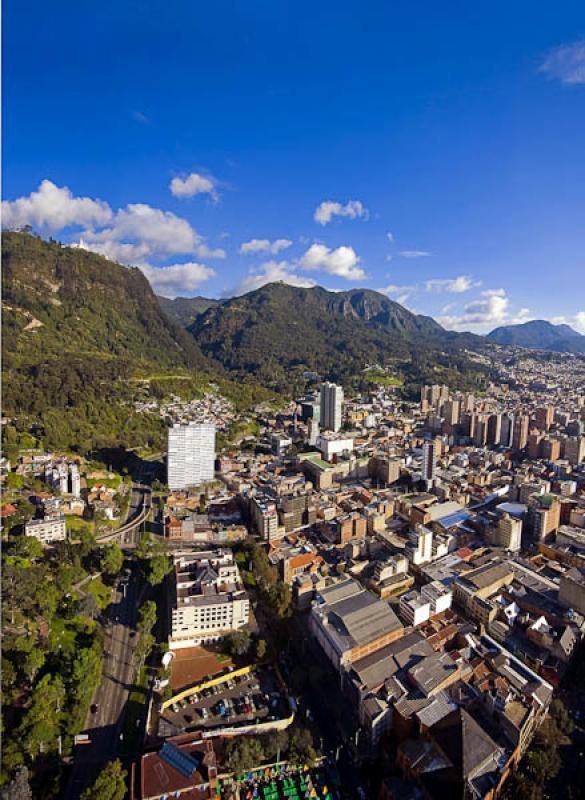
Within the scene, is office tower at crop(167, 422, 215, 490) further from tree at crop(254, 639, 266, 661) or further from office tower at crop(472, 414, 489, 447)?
office tower at crop(472, 414, 489, 447)

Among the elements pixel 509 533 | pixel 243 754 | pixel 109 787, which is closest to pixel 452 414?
pixel 509 533

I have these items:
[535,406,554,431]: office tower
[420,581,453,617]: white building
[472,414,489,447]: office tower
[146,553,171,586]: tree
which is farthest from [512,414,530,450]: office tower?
[146,553,171,586]: tree

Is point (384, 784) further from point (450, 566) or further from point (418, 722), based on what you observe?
point (450, 566)

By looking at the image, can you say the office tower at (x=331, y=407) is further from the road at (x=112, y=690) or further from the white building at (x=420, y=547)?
the road at (x=112, y=690)

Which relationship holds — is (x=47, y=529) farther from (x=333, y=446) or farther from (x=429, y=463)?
(x=429, y=463)

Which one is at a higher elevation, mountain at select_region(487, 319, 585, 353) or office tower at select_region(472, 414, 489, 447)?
mountain at select_region(487, 319, 585, 353)

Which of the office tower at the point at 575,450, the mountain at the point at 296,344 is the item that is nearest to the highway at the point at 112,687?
the office tower at the point at 575,450
